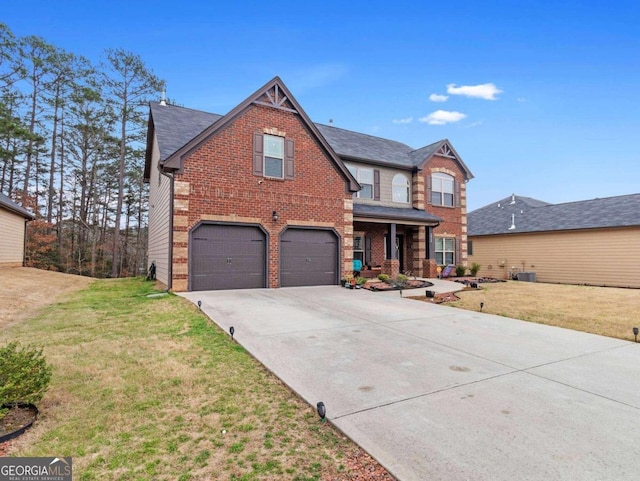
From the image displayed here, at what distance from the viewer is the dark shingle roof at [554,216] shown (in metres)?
19.0

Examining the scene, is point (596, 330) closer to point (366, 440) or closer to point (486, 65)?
point (366, 440)

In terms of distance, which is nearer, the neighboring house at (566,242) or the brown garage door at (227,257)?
the brown garage door at (227,257)

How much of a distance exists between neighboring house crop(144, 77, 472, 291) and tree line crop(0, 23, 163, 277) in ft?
42.5

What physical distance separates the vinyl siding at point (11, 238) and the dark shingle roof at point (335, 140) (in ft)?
35.7

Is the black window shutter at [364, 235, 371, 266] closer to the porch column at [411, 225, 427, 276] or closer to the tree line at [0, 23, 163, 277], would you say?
the porch column at [411, 225, 427, 276]

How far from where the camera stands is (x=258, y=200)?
1281 cm

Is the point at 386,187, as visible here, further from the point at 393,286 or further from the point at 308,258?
the point at 308,258

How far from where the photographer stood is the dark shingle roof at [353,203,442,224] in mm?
15890

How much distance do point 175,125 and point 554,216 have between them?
917 inches

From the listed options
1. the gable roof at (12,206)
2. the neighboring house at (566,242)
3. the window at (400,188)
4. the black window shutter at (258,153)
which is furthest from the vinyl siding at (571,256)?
the gable roof at (12,206)

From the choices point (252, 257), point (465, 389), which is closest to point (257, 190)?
point (252, 257)

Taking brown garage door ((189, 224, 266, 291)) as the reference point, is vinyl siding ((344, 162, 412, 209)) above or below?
above

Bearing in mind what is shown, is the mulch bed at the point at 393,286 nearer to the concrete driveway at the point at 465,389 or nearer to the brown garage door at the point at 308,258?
the brown garage door at the point at 308,258

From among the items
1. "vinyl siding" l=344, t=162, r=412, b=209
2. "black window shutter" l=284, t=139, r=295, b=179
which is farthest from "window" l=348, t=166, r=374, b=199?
"black window shutter" l=284, t=139, r=295, b=179
